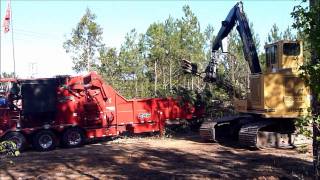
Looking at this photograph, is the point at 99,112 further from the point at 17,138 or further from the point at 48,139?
the point at 17,138

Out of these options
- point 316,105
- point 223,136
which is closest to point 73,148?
point 223,136

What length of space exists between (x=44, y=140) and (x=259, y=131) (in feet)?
26.0

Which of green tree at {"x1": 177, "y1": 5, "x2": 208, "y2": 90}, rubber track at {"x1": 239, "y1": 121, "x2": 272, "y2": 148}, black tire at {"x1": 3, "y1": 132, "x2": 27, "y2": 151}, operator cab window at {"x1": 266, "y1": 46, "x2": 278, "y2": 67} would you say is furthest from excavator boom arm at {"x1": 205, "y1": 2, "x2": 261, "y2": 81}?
green tree at {"x1": 177, "y1": 5, "x2": 208, "y2": 90}

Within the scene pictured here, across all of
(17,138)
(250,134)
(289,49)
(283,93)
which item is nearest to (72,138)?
(17,138)

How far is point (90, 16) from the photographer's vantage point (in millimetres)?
40875

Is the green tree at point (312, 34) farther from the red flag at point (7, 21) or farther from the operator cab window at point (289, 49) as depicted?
the red flag at point (7, 21)

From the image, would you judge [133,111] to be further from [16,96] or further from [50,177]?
[50,177]

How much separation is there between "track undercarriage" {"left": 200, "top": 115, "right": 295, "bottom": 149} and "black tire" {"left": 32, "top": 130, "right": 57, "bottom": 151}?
5691mm

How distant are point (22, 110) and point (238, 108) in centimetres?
823

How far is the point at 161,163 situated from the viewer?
13.4 m

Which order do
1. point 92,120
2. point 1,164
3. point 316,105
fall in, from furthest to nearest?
point 92,120
point 1,164
point 316,105

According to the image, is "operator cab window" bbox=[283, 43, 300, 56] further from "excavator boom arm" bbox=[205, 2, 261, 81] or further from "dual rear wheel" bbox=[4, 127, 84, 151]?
"dual rear wheel" bbox=[4, 127, 84, 151]

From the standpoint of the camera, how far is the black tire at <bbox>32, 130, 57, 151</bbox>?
17328mm

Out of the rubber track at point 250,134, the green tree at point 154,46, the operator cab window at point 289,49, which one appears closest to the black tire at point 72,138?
the rubber track at point 250,134
